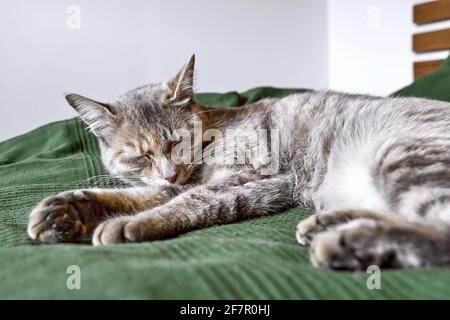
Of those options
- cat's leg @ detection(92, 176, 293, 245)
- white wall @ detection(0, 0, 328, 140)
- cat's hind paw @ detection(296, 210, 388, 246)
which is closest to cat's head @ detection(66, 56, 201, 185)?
cat's leg @ detection(92, 176, 293, 245)

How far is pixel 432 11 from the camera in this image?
8.59 feet

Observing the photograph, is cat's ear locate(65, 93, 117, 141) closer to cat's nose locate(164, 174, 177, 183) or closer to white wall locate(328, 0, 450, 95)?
cat's nose locate(164, 174, 177, 183)

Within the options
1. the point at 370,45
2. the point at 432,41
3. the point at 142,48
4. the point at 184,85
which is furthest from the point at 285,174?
the point at 370,45

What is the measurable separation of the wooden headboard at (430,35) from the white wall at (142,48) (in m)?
0.87

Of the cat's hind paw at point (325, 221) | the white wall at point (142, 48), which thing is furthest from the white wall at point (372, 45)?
the cat's hind paw at point (325, 221)

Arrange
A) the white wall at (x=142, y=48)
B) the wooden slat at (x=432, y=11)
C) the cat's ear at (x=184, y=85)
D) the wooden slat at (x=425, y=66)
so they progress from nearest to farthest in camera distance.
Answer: the cat's ear at (x=184, y=85)
the wooden slat at (x=432, y=11)
the wooden slat at (x=425, y=66)
the white wall at (x=142, y=48)

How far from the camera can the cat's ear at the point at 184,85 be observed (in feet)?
4.98

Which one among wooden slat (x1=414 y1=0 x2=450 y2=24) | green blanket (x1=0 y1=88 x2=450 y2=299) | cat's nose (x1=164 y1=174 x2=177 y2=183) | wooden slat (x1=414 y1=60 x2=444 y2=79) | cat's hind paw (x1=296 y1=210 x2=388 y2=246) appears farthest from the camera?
wooden slat (x1=414 y1=60 x2=444 y2=79)

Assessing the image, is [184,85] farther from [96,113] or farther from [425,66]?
[425,66]

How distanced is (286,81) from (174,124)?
217cm

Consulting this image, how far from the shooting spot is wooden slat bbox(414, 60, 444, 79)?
268 centimetres

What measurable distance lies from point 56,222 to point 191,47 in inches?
89.6

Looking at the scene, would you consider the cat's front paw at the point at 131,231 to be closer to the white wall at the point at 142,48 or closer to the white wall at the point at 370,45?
the white wall at the point at 142,48

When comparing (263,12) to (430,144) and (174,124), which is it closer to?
(174,124)
